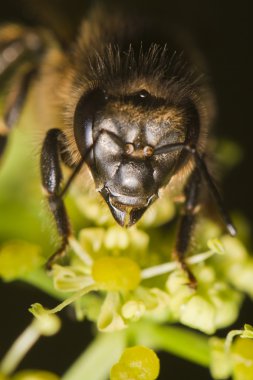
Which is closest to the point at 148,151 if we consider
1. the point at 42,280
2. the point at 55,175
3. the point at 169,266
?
the point at 55,175

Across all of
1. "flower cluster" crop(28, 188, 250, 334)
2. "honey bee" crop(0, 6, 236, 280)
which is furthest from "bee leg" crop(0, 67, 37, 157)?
"flower cluster" crop(28, 188, 250, 334)

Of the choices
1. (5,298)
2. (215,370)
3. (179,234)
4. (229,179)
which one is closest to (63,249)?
(179,234)

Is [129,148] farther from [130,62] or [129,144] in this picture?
[130,62]

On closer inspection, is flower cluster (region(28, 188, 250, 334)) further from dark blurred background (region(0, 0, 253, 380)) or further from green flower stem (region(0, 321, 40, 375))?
dark blurred background (region(0, 0, 253, 380))

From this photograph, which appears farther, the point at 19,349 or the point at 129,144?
the point at 19,349

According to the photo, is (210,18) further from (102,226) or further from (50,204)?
(50,204)

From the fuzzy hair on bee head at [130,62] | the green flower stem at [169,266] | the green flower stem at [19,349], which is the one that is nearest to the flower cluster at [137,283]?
the green flower stem at [169,266]
